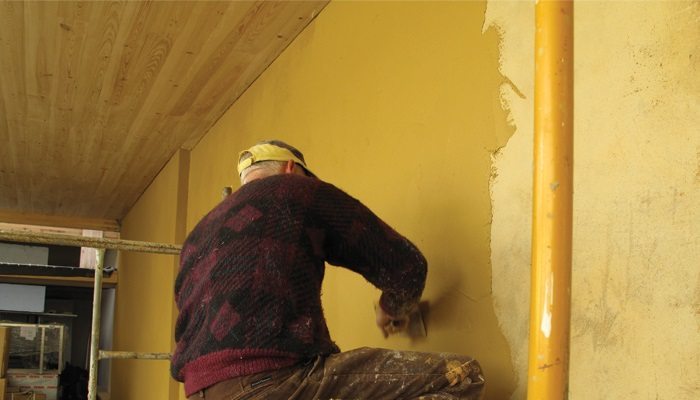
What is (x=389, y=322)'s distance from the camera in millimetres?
1898

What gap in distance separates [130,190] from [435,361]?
5944 mm

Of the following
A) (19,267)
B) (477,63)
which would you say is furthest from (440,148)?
(19,267)

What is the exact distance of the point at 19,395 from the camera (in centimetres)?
665

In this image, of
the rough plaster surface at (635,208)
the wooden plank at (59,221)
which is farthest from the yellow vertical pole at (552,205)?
the wooden plank at (59,221)

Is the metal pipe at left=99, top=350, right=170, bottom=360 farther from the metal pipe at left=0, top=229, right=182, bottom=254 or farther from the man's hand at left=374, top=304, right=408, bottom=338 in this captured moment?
the man's hand at left=374, top=304, right=408, bottom=338

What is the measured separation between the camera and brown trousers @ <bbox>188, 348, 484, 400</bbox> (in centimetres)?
138

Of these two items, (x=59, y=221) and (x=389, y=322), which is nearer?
(x=389, y=322)

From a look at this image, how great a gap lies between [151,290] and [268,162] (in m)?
4.66

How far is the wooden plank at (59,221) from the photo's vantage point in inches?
306

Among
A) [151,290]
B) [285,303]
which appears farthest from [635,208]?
[151,290]

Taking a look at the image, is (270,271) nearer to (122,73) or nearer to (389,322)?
(389,322)

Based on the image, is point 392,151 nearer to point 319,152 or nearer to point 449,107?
point 449,107

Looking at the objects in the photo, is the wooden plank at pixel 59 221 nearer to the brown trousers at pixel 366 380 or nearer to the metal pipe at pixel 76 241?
the metal pipe at pixel 76 241

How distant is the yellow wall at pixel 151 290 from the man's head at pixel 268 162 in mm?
3500
